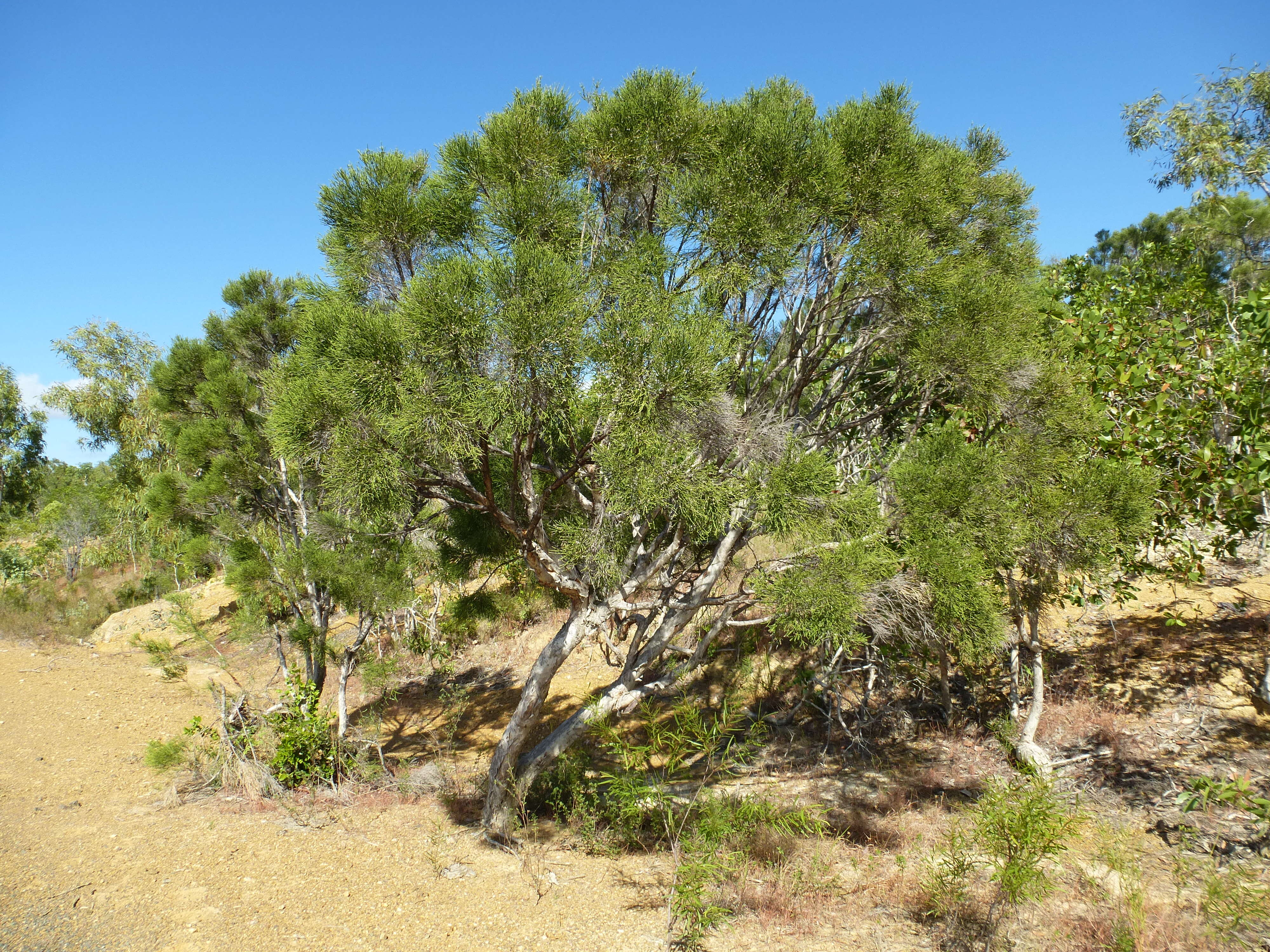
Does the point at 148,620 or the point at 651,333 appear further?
the point at 148,620

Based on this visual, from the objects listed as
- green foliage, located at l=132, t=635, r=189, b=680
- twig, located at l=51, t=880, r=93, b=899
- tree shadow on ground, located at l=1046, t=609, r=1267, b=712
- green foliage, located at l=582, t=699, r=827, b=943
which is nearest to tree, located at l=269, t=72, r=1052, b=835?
green foliage, located at l=582, t=699, r=827, b=943

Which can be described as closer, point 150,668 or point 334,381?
point 334,381

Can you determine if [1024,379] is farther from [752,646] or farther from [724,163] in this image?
[752,646]

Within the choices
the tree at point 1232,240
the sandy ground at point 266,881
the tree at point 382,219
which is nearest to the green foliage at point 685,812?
the sandy ground at point 266,881

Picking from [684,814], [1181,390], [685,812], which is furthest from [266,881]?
[1181,390]

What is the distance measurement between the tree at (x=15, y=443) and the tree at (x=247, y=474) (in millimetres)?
18711

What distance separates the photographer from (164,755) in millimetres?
6195

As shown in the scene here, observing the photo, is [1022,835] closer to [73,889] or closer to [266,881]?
[266,881]

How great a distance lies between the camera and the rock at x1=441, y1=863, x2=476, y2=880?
485 centimetres

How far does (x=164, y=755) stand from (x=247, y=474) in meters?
2.89

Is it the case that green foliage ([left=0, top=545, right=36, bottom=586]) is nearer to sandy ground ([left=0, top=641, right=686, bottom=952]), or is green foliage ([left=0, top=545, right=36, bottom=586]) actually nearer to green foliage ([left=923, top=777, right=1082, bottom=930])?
sandy ground ([left=0, top=641, right=686, bottom=952])

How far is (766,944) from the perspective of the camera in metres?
3.89

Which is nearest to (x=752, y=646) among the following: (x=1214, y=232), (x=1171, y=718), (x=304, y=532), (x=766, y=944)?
(x=1171, y=718)

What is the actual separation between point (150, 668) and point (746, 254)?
14299mm
